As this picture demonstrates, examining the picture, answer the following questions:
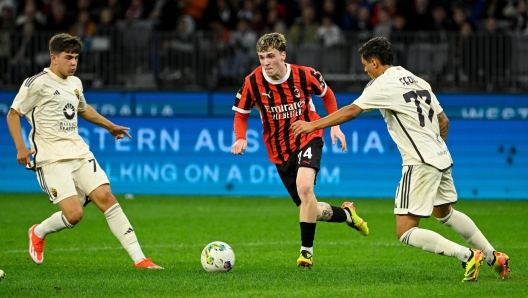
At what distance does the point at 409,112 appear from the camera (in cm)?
726

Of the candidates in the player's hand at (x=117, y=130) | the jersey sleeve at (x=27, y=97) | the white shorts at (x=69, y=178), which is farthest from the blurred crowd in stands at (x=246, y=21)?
the jersey sleeve at (x=27, y=97)

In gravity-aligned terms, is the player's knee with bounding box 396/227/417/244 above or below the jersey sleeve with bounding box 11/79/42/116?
below

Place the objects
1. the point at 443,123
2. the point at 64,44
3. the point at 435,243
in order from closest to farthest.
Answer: the point at 435,243 < the point at 443,123 < the point at 64,44

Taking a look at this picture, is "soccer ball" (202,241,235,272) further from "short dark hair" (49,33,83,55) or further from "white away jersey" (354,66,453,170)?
"short dark hair" (49,33,83,55)

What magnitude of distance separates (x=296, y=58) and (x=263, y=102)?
8.90m

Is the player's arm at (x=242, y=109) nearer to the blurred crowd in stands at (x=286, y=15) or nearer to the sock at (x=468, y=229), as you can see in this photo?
the sock at (x=468, y=229)

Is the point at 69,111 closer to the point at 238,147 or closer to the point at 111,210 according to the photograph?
the point at 111,210

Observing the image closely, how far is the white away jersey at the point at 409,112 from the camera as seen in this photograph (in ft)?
23.8

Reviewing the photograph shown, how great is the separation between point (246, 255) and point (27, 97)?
2.74 metres

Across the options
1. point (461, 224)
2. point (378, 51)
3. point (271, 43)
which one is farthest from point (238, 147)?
point (461, 224)

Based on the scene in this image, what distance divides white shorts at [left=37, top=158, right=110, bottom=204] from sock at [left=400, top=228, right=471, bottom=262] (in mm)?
2886

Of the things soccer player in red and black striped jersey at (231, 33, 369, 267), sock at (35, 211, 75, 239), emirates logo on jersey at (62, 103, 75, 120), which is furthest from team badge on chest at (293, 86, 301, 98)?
sock at (35, 211, 75, 239)

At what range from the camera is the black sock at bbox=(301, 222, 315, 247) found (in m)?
8.23

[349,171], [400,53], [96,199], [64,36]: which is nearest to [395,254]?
[96,199]
